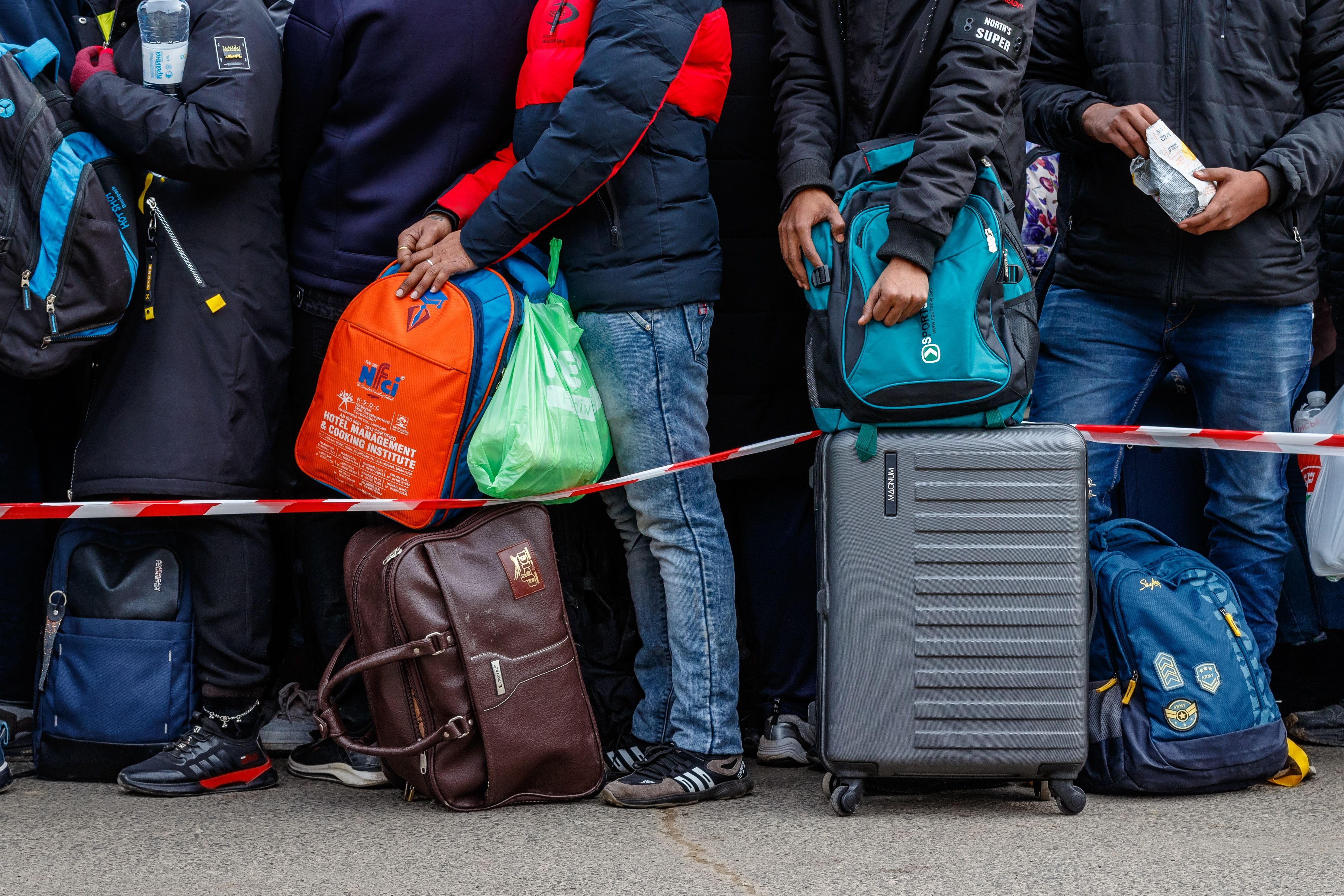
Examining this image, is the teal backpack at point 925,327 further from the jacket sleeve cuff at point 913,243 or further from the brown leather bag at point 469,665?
the brown leather bag at point 469,665

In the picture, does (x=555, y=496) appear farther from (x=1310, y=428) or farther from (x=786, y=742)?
(x=1310, y=428)

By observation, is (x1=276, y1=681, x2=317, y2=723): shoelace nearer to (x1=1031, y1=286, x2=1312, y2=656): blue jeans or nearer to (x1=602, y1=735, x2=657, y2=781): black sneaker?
(x1=602, y1=735, x2=657, y2=781): black sneaker

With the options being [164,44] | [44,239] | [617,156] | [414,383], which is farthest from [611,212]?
[44,239]

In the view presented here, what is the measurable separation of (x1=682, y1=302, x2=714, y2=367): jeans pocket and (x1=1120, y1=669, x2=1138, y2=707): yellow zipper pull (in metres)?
1.20

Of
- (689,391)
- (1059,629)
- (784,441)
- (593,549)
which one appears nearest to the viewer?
(1059,629)

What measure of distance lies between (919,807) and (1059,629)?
1.64 feet

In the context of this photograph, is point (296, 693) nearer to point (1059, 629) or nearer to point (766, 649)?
point (766, 649)

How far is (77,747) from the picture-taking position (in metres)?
3.04

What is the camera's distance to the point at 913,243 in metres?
2.69

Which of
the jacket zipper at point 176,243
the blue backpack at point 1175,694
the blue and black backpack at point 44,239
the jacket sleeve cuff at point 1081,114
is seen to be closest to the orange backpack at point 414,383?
the jacket zipper at point 176,243

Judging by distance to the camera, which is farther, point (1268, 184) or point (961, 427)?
point (1268, 184)

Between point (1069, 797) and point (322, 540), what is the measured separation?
185 cm

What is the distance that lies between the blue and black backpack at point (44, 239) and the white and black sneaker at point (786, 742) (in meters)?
1.86

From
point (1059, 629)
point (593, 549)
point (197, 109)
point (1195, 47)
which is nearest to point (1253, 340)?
point (1195, 47)
